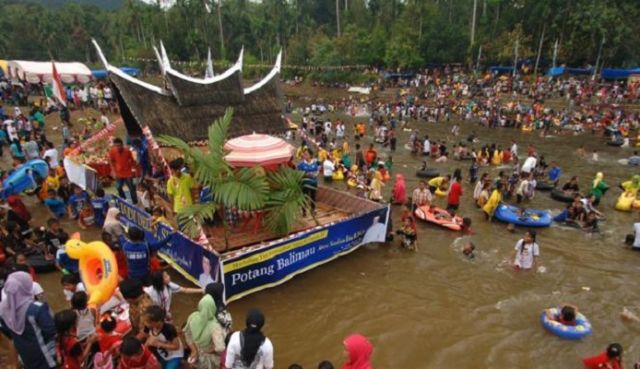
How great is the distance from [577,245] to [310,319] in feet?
26.7

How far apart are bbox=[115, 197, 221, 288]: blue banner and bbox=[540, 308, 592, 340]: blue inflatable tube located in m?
5.92

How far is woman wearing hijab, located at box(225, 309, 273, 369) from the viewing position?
4.22 m

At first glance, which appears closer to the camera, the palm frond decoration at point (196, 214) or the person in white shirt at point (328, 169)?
the palm frond decoration at point (196, 214)

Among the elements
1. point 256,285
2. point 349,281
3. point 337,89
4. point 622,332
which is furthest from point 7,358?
point 337,89

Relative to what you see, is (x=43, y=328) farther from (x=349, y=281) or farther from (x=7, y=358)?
(x=349, y=281)

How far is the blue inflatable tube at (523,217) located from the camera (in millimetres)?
12562

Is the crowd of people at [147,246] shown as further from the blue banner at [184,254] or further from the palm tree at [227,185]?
the palm tree at [227,185]

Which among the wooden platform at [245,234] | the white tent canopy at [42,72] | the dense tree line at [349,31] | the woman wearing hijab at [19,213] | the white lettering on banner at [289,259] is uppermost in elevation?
the dense tree line at [349,31]

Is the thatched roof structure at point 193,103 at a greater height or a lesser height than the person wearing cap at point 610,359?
greater

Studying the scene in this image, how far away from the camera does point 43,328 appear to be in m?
4.66

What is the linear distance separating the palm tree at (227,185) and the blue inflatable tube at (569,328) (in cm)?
501

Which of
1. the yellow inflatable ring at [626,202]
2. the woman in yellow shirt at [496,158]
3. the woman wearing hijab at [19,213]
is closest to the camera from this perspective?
the woman wearing hijab at [19,213]

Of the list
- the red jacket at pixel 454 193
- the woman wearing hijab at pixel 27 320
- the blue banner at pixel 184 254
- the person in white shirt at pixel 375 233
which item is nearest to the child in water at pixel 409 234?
the person in white shirt at pixel 375 233

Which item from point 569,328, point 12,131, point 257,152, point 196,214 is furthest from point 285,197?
point 12,131
